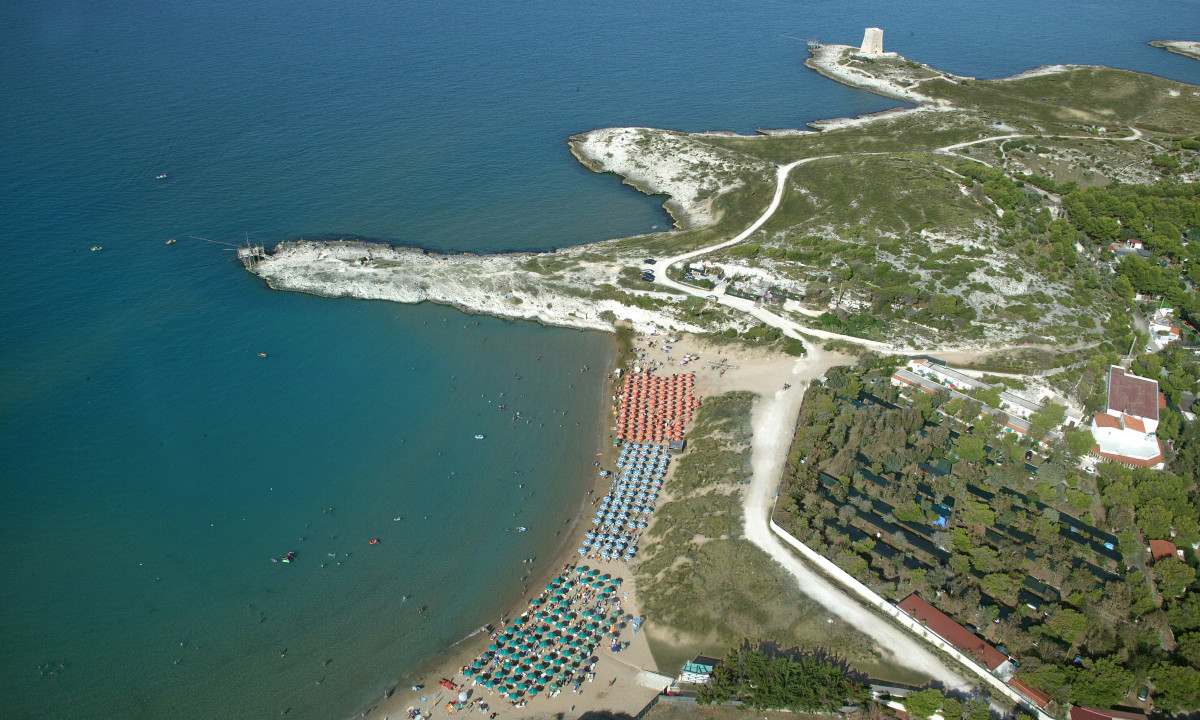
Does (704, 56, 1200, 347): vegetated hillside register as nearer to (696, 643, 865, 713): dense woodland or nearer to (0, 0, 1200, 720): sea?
(0, 0, 1200, 720): sea

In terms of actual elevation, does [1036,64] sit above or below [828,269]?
above

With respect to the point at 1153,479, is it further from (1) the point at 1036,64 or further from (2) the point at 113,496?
(1) the point at 1036,64

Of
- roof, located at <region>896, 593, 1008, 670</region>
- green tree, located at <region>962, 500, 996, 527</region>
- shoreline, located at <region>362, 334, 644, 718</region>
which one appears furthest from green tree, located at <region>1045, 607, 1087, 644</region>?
shoreline, located at <region>362, 334, 644, 718</region>

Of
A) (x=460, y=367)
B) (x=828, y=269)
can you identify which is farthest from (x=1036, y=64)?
(x=460, y=367)

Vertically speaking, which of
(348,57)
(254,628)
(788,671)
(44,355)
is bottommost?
(254,628)

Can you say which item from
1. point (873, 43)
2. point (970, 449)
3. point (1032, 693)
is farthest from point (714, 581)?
point (873, 43)
